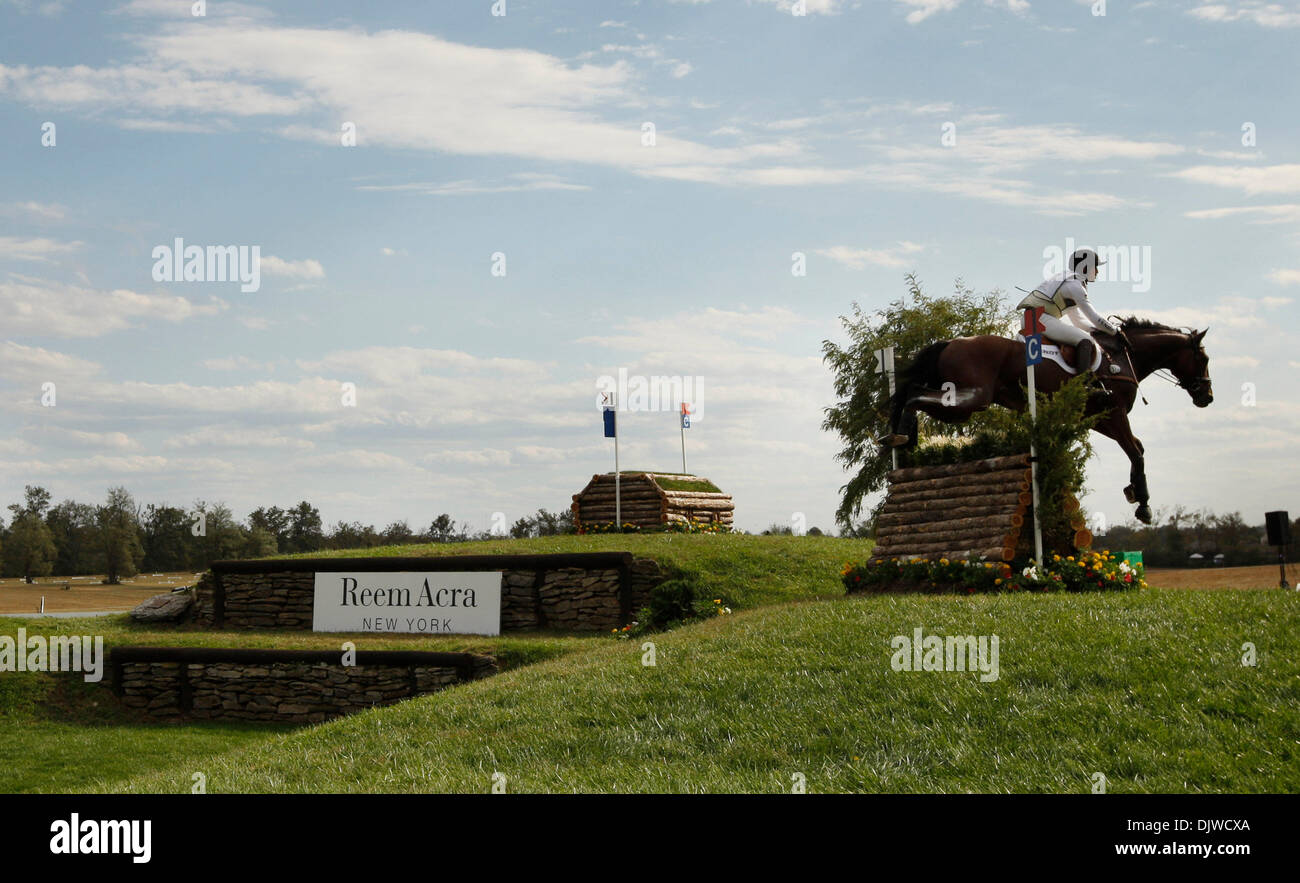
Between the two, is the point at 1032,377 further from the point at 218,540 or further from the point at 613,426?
the point at 218,540

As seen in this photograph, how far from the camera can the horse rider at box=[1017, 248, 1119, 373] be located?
15.8m

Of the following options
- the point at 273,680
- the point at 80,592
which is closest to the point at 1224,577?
the point at 273,680

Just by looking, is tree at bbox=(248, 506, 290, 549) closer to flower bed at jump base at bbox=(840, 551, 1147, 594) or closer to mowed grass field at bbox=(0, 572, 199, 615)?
mowed grass field at bbox=(0, 572, 199, 615)

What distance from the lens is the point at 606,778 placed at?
8164 millimetres

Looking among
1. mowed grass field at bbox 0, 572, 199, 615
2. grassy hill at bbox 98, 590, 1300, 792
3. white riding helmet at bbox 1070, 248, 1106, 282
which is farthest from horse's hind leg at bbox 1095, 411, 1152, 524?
mowed grass field at bbox 0, 572, 199, 615

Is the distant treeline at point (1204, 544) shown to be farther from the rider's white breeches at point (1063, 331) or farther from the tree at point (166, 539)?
the tree at point (166, 539)

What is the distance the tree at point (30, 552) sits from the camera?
49000mm

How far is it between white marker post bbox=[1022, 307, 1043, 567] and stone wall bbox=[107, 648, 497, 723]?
8.28m

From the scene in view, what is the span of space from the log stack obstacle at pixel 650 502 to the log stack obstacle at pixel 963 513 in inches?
431

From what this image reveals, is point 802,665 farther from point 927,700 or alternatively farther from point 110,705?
point 110,705

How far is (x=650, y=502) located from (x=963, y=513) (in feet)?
41.9

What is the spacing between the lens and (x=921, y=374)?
53.9 ft

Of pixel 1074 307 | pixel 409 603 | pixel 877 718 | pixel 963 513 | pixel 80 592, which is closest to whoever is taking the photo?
pixel 877 718
